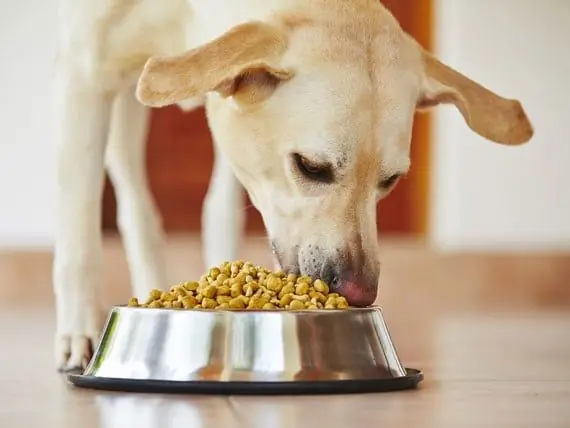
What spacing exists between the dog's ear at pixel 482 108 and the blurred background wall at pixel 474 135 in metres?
3.07

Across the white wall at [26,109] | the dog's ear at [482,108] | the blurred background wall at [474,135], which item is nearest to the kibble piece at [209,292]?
the dog's ear at [482,108]

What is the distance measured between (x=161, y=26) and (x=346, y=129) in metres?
0.58

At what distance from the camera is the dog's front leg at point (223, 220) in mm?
3143

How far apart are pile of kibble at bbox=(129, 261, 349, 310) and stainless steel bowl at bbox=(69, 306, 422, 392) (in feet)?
0.27

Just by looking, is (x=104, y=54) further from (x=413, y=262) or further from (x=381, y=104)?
(x=413, y=262)

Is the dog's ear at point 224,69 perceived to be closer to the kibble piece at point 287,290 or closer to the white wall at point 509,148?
the kibble piece at point 287,290

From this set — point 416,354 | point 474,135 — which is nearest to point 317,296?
point 416,354

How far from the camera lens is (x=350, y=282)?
79.9 inches

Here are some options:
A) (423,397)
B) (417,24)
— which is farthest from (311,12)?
(417,24)

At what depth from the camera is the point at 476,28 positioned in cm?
552

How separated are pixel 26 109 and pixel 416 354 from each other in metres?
3.41

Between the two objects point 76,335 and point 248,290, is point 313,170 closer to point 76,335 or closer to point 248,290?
point 248,290

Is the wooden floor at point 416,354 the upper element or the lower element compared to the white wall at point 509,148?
lower

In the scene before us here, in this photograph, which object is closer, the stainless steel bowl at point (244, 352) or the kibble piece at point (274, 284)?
the stainless steel bowl at point (244, 352)
